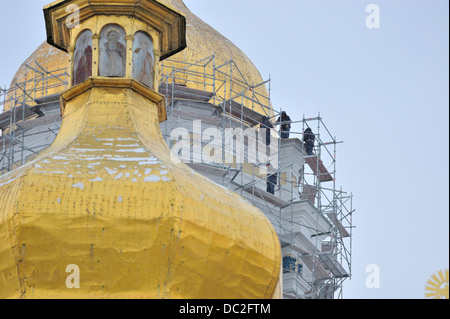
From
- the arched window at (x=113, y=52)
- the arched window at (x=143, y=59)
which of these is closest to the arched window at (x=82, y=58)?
the arched window at (x=113, y=52)

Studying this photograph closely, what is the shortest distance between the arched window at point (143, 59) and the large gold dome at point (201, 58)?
10.1 m

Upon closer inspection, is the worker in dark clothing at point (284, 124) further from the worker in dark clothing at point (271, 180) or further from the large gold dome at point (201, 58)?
the worker in dark clothing at point (271, 180)

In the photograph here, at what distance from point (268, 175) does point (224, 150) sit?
4.55ft

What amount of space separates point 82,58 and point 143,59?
754 mm

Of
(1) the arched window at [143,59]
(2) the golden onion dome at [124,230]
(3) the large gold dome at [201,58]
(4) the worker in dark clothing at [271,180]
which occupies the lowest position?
(2) the golden onion dome at [124,230]

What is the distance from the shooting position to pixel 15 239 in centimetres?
1329

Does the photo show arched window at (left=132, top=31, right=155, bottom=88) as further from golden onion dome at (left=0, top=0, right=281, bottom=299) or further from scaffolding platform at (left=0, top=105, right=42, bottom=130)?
scaffolding platform at (left=0, top=105, right=42, bottom=130)

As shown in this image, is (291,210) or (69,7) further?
(291,210)

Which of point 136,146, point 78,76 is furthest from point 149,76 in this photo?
point 136,146

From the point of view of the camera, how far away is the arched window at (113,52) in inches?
628

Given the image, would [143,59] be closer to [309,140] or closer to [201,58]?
[201,58]
